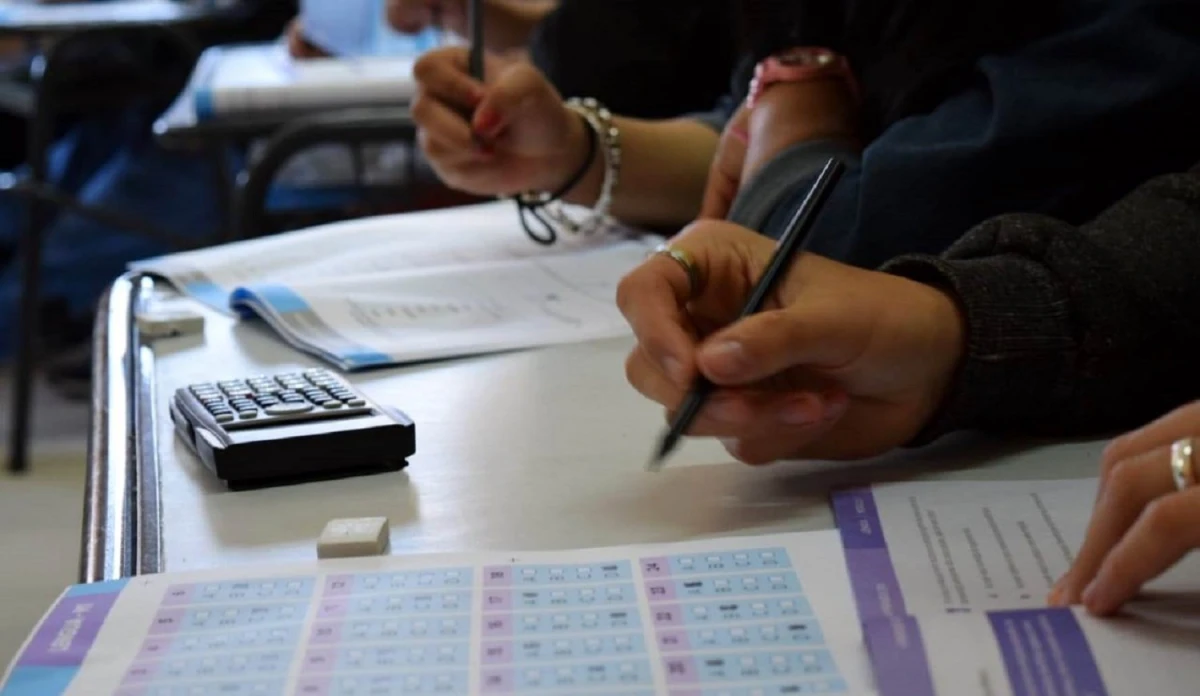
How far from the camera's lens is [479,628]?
0.47 m

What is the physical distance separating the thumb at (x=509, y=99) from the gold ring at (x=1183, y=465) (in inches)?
25.4

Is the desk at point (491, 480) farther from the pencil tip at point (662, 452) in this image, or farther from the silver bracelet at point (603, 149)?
the silver bracelet at point (603, 149)

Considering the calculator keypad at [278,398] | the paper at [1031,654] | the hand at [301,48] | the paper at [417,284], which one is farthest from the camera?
the hand at [301,48]

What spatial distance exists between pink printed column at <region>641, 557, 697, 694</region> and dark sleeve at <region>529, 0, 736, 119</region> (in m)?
0.84

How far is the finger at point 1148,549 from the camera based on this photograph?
0.44 m

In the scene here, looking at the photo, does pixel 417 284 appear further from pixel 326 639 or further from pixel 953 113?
pixel 326 639

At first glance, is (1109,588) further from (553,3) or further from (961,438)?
(553,3)

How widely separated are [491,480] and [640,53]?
0.75 metres

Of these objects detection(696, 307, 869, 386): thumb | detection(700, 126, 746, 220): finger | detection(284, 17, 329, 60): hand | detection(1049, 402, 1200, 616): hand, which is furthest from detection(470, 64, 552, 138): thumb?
detection(284, 17, 329, 60): hand

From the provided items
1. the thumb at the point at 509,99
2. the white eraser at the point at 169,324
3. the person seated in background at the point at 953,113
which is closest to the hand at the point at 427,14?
the thumb at the point at 509,99

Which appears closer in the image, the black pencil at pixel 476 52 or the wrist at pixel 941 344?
the wrist at pixel 941 344

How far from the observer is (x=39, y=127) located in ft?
7.64

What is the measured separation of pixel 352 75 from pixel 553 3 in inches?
12.5

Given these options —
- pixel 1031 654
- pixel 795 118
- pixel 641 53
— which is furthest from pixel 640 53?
pixel 1031 654
